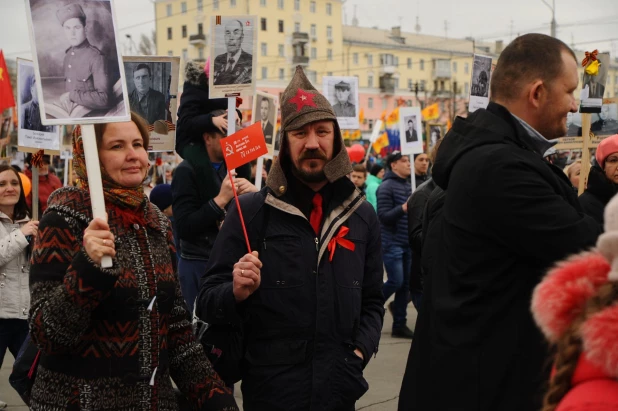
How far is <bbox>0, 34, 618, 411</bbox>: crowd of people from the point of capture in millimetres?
2416

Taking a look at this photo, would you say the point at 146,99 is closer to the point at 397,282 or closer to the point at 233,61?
the point at 233,61

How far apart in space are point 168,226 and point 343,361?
0.93m

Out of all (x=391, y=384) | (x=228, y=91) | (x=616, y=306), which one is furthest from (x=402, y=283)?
(x=616, y=306)

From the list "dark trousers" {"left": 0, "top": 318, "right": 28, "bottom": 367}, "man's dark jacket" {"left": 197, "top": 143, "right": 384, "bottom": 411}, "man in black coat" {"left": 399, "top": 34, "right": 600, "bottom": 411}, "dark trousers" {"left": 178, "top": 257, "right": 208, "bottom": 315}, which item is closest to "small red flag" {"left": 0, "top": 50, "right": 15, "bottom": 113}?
"dark trousers" {"left": 0, "top": 318, "right": 28, "bottom": 367}

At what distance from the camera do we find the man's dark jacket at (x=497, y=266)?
2.44 m

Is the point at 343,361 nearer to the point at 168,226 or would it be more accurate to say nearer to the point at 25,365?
the point at 168,226

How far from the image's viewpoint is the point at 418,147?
11.0m

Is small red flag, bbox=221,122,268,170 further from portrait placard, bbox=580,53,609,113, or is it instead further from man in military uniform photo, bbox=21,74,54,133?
portrait placard, bbox=580,53,609,113

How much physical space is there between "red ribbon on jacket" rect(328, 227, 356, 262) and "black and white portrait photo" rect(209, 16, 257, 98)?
222 centimetres

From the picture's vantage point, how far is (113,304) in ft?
9.78

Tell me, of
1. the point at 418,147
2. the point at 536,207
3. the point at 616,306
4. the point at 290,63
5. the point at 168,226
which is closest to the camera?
the point at 616,306

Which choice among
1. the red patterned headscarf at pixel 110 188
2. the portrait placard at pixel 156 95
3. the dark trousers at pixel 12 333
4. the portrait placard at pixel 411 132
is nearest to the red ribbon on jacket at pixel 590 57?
the portrait placard at pixel 156 95

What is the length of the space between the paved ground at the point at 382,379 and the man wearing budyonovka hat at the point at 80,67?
3.99m

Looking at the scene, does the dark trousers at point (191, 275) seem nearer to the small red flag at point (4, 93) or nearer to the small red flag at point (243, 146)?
the small red flag at point (243, 146)
